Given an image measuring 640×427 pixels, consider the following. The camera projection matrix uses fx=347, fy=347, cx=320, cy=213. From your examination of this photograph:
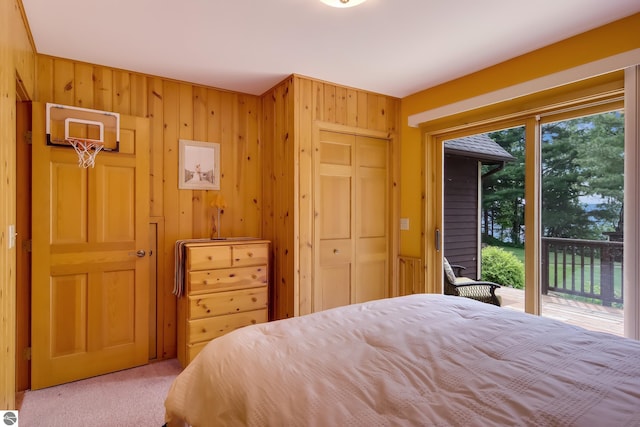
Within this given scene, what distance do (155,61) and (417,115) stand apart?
2.47 meters

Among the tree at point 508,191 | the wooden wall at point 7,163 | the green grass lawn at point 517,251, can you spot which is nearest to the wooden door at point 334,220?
the tree at point 508,191

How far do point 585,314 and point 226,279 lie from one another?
281 centimetres

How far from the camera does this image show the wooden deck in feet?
7.91

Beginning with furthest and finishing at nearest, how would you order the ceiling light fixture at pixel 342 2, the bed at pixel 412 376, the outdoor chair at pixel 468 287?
the outdoor chair at pixel 468 287
the ceiling light fixture at pixel 342 2
the bed at pixel 412 376

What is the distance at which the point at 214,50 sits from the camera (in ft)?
8.75

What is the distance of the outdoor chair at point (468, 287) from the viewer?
3383 millimetres

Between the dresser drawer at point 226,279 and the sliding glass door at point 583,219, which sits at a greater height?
the sliding glass door at point 583,219

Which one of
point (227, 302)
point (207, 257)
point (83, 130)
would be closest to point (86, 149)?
point (83, 130)

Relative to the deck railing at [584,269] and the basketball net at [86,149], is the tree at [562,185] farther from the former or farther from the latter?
the basketball net at [86,149]

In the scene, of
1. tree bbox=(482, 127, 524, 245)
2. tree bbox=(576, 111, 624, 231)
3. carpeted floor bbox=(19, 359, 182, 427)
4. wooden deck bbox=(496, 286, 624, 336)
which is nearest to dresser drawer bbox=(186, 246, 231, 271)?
carpeted floor bbox=(19, 359, 182, 427)

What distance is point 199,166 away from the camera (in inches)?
132

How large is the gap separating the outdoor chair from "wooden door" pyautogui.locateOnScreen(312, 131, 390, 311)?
63 centimetres

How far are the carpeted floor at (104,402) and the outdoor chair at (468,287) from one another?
2.70 meters

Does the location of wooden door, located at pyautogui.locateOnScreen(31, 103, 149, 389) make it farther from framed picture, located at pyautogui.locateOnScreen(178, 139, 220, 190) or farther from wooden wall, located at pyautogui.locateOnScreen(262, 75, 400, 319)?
wooden wall, located at pyautogui.locateOnScreen(262, 75, 400, 319)
